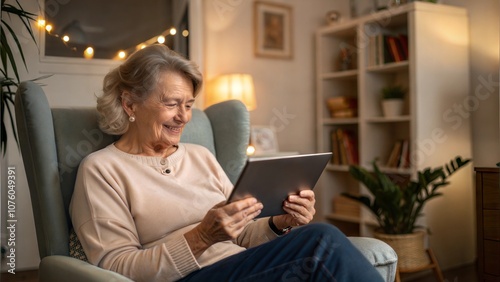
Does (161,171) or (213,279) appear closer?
(213,279)

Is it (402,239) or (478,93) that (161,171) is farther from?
(478,93)

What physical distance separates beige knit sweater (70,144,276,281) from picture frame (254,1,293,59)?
205cm

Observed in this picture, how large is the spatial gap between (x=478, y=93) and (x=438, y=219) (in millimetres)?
794

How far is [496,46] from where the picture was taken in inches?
116

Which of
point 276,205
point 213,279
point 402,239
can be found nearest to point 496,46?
point 402,239

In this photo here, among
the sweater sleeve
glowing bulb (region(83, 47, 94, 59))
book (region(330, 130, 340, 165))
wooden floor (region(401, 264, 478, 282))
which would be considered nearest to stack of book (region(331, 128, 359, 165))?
book (region(330, 130, 340, 165))

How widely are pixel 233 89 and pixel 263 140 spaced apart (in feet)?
1.39

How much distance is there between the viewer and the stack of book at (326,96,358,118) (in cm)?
345

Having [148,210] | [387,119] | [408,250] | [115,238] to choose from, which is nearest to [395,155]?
[387,119]

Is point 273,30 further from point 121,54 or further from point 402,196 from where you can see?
point 402,196

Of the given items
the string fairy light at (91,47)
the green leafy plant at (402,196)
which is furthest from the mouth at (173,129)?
the green leafy plant at (402,196)

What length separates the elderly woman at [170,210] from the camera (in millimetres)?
1190

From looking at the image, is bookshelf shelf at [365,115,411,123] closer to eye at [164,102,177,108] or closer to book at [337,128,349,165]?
book at [337,128,349,165]

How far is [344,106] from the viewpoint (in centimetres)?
346
